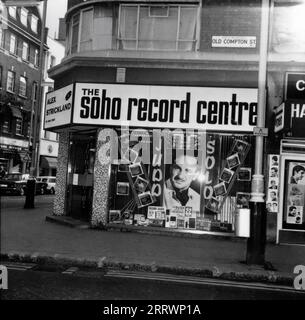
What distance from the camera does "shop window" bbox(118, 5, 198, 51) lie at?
12.3m

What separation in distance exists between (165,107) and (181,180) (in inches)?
82.8

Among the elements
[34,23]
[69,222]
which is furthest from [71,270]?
[34,23]

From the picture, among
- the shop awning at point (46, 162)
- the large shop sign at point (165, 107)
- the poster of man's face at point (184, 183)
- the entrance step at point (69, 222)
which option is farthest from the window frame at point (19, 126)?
the poster of man's face at point (184, 183)

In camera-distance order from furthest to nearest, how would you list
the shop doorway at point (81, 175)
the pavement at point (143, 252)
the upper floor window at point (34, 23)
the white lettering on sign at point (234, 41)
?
the upper floor window at point (34, 23) < the shop doorway at point (81, 175) < the white lettering on sign at point (234, 41) < the pavement at point (143, 252)

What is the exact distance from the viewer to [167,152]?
1215cm

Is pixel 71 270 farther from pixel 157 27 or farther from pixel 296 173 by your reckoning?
pixel 157 27

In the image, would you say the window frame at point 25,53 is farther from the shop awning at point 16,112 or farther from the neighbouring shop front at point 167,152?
the neighbouring shop front at point 167,152

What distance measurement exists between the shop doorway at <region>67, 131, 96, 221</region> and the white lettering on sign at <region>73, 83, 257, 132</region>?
1402 mm

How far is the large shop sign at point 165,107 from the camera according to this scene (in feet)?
37.4

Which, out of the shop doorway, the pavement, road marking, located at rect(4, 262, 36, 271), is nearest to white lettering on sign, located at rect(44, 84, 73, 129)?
the shop doorway

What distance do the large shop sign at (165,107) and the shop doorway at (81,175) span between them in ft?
4.56

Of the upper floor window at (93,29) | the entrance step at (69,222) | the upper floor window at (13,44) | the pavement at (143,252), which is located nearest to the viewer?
the pavement at (143,252)

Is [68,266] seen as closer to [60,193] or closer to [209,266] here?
[209,266]

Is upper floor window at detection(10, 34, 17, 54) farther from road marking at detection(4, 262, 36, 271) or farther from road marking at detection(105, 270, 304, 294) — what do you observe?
road marking at detection(105, 270, 304, 294)
